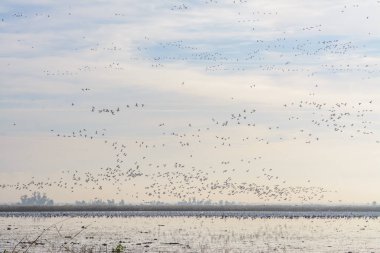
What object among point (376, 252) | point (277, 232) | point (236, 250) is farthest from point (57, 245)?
point (277, 232)

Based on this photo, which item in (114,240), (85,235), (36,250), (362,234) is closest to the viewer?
(36,250)

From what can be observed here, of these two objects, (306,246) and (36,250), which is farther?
(306,246)

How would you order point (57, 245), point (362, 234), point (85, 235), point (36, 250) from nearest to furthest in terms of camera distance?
point (36, 250)
point (57, 245)
point (85, 235)
point (362, 234)

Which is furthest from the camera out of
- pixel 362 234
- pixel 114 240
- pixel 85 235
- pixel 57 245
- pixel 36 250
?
pixel 362 234

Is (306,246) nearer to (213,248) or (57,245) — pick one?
(213,248)

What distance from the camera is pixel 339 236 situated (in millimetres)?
72750

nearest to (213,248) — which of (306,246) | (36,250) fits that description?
(306,246)

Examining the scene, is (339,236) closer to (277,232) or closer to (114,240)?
(277,232)

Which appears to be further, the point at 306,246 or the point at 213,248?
the point at 306,246

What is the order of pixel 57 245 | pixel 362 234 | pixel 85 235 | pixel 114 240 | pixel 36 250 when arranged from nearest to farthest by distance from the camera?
1. pixel 36 250
2. pixel 57 245
3. pixel 114 240
4. pixel 85 235
5. pixel 362 234

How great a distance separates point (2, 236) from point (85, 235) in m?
7.08

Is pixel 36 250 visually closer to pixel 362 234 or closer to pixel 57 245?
pixel 57 245

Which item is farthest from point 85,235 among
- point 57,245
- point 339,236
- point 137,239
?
point 339,236

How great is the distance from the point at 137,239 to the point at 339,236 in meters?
19.3
